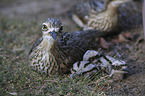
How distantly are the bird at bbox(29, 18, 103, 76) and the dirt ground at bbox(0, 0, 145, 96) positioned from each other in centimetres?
47

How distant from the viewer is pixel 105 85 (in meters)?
2.96

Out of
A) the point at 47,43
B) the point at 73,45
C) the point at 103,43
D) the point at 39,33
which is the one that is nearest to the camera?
the point at 47,43

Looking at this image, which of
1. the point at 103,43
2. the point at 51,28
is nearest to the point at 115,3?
the point at 103,43

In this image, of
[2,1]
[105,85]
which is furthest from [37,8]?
[105,85]

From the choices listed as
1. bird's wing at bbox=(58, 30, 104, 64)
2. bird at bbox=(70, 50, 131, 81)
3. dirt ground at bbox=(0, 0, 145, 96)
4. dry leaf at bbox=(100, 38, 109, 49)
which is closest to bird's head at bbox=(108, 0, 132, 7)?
dirt ground at bbox=(0, 0, 145, 96)

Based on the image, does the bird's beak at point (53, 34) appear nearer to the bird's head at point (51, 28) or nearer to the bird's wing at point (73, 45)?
the bird's head at point (51, 28)

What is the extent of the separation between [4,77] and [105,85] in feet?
5.71

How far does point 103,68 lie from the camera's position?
313 centimetres

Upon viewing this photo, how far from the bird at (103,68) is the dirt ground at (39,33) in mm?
173

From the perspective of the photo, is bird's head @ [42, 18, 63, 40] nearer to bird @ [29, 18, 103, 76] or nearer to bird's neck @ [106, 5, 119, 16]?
bird @ [29, 18, 103, 76]

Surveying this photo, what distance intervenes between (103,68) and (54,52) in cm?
92

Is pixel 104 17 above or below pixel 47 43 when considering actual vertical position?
above

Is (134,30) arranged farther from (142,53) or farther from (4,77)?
(4,77)

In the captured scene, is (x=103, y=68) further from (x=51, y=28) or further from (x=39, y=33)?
(x=39, y=33)
